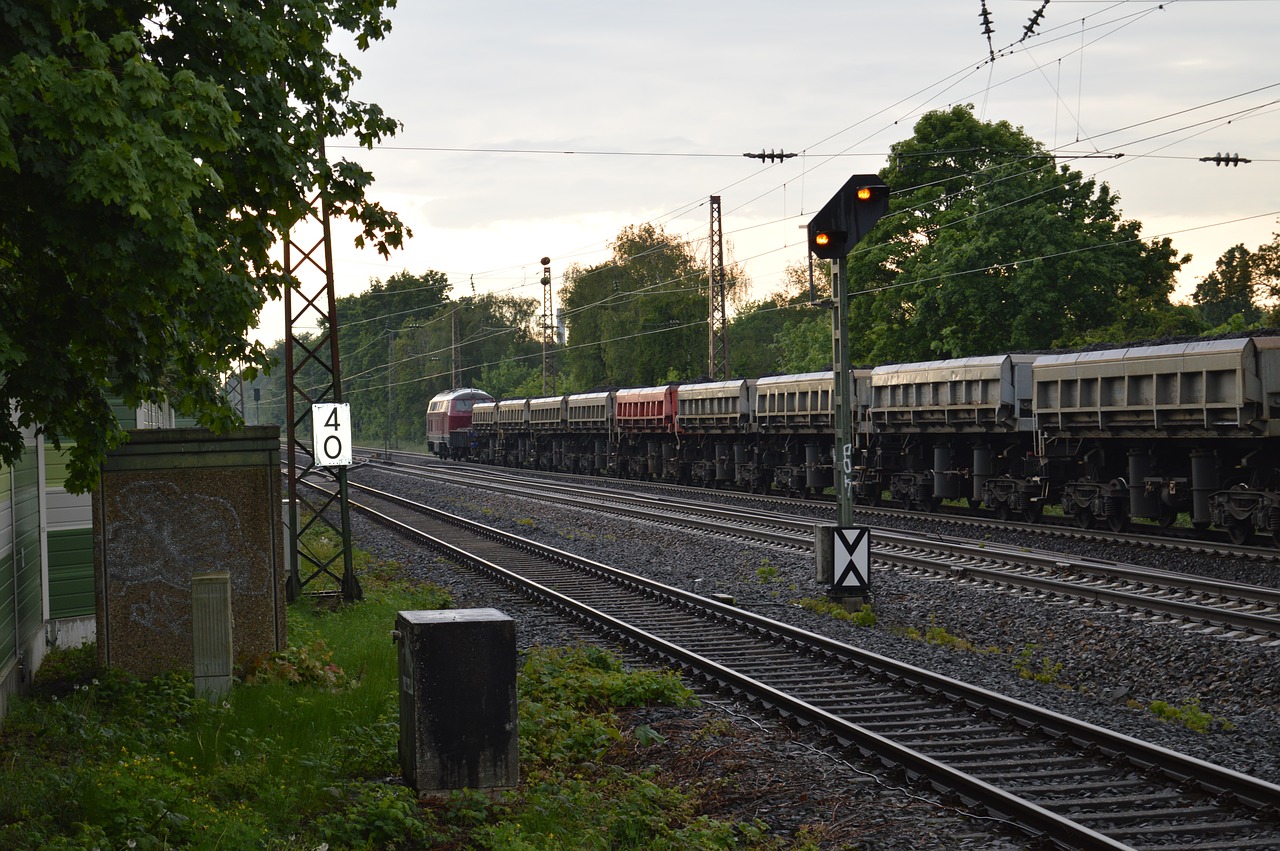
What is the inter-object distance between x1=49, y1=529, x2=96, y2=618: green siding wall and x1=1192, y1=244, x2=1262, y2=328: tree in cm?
5982

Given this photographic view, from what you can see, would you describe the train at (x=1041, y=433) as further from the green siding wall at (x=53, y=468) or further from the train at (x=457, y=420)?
the train at (x=457, y=420)

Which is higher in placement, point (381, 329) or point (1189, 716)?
point (381, 329)

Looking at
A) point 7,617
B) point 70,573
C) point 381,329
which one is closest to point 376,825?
point 7,617

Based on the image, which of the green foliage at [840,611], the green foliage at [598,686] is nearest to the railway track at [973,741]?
the green foliage at [598,686]

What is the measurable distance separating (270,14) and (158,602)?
5361 mm

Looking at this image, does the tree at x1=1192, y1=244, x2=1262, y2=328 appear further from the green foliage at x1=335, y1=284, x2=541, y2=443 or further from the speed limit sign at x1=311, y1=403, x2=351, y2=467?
the speed limit sign at x1=311, y1=403, x2=351, y2=467

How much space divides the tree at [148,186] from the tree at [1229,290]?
61506 millimetres

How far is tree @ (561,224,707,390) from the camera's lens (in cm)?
7600

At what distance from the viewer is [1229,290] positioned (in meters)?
69.6

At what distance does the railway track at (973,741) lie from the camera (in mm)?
6766

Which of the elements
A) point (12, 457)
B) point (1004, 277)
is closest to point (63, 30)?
point (12, 457)

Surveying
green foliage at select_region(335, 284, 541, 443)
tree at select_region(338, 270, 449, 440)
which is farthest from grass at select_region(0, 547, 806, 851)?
tree at select_region(338, 270, 449, 440)

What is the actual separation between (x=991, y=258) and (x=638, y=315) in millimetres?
39234

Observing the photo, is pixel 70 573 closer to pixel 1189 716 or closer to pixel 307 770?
pixel 307 770
